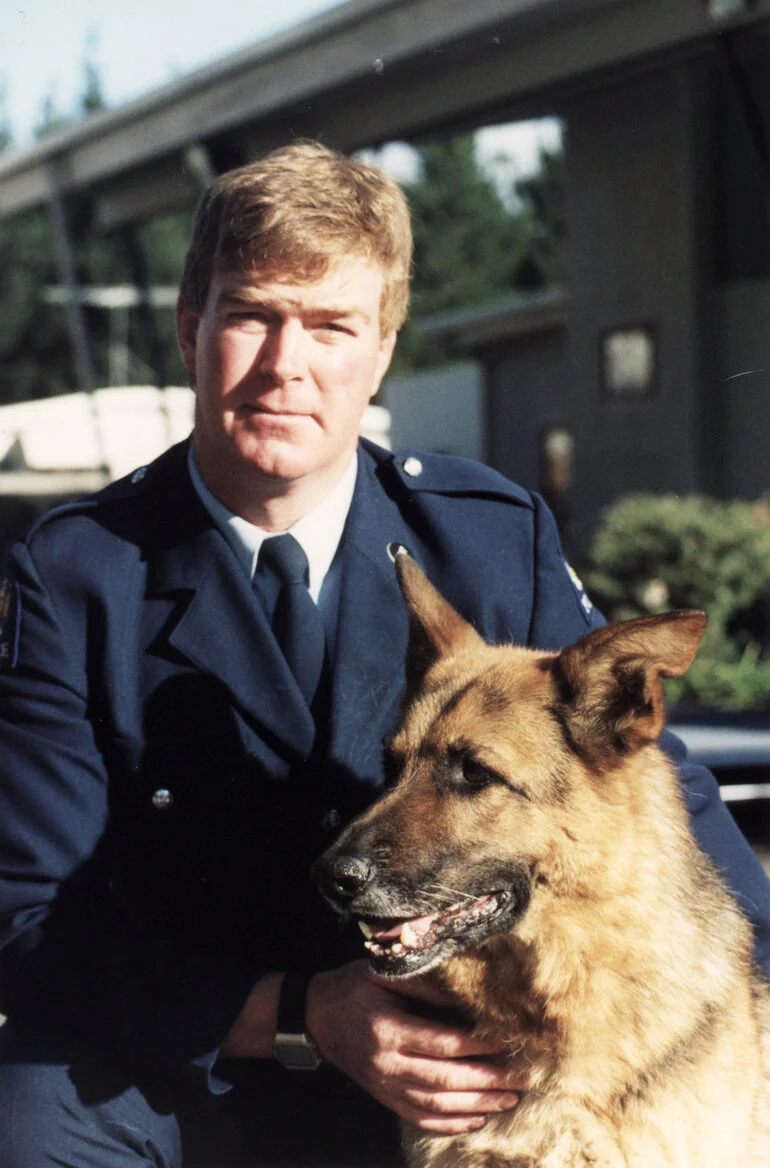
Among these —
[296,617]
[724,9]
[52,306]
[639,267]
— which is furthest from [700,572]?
[52,306]

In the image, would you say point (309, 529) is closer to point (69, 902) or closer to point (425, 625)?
point (425, 625)

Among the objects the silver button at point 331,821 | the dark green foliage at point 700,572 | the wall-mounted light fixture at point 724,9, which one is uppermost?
the wall-mounted light fixture at point 724,9

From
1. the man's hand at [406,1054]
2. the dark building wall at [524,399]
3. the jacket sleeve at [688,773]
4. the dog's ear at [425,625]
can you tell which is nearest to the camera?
the man's hand at [406,1054]

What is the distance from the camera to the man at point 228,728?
2801 millimetres

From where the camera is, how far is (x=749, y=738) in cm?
583

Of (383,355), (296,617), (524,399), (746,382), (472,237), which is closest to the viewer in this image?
(296,617)

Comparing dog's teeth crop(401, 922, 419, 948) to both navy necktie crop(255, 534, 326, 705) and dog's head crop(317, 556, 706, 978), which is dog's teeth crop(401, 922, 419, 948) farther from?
navy necktie crop(255, 534, 326, 705)

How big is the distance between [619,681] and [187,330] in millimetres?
1405

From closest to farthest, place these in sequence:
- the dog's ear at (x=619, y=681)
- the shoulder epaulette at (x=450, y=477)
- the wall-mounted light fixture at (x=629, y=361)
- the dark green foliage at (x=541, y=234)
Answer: the dog's ear at (x=619, y=681) → the shoulder epaulette at (x=450, y=477) → the wall-mounted light fixture at (x=629, y=361) → the dark green foliage at (x=541, y=234)

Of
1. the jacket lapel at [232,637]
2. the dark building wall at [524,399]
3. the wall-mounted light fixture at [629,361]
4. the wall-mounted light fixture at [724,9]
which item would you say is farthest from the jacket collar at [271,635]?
the dark building wall at [524,399]

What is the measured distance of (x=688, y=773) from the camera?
2.99 meters

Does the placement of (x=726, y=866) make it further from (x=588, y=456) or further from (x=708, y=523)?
(x=588, y=456)

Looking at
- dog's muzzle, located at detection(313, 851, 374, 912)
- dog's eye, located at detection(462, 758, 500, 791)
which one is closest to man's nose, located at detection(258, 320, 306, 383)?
dog's eye, located at detection(462, 758, 500, 791)

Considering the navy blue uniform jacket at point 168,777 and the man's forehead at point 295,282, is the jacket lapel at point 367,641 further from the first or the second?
the man's forehead at point 295,282
